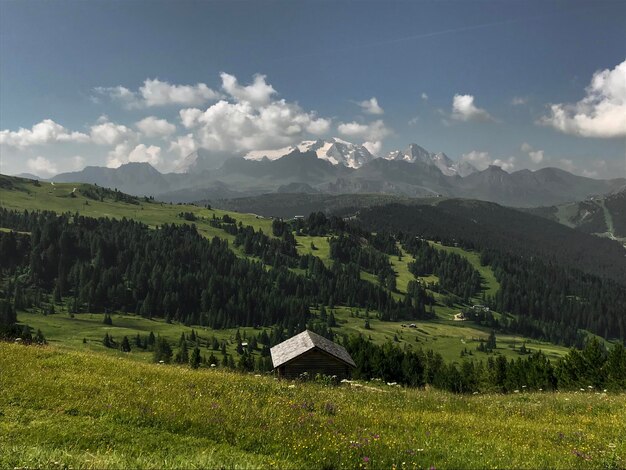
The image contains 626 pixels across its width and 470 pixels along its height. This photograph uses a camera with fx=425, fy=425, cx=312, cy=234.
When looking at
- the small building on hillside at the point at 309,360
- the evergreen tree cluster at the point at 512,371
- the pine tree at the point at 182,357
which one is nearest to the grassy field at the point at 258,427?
the small building on hillside at the point at 309,360

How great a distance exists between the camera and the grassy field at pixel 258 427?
37.6 ft

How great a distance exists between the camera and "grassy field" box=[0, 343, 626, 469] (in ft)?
37.6

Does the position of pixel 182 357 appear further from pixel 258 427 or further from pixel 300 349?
pixel 258 427

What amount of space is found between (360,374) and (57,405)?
65834 mm

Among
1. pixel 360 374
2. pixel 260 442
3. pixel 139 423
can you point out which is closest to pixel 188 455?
pixel 260 442

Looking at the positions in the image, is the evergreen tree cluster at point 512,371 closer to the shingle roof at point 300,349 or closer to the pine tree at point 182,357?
the shingle roof at point 300,349

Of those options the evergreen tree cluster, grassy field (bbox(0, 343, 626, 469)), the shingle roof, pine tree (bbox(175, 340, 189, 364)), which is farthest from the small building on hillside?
pine tree (bbox(175, 340, 189, 364))

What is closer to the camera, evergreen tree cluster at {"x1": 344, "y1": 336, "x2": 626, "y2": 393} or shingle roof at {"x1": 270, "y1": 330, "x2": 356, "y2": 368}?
shingle roof at {"x1": 270, "y1": 330, "x2": 356, "y2": 368}

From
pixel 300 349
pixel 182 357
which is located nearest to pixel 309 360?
pixel 300 349

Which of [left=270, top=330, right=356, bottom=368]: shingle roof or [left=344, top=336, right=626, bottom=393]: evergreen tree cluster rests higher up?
[left=270, top=330, right=356, bottom=368]: shingle roof

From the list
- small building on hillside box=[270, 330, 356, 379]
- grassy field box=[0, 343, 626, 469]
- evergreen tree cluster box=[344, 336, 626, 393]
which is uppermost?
grassy field box=[0, 343, 626, 469]

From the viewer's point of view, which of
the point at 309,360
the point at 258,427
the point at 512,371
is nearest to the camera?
the point at 258,427

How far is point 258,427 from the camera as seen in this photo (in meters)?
14.0

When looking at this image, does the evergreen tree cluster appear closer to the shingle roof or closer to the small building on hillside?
the small building on hillside
